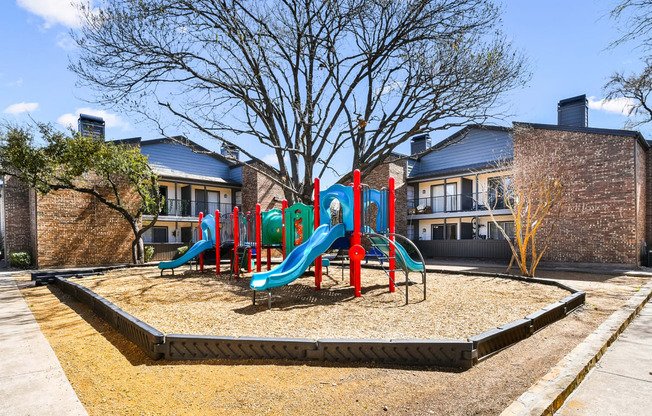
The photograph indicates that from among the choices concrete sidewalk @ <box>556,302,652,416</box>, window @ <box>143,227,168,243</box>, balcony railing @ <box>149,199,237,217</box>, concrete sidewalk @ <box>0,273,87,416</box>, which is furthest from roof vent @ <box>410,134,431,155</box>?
concrete sidewalk @ <box>0,273,87,416</box>

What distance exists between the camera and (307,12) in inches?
460

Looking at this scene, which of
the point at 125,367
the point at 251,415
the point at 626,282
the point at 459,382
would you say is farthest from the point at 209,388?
the point at 626,282

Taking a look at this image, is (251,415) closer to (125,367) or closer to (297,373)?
(297,373)

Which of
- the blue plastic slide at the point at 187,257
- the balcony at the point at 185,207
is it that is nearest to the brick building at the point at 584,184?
the blue plastic slide at the point at 187,257

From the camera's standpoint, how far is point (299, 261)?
7844 millimetres

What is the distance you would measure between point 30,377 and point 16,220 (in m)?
20.8

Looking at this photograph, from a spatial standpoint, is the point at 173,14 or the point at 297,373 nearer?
the point at 297,373

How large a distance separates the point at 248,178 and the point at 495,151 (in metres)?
16.8

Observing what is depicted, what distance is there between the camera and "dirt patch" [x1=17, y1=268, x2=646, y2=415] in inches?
122

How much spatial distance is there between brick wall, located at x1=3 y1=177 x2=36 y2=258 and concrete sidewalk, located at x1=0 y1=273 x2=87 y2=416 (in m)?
17.0

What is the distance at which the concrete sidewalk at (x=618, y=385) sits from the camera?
3133 mm

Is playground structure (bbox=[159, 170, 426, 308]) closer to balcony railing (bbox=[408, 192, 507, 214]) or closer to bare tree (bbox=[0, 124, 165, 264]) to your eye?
bare tree (bbox=[0, 124, 165, 264])

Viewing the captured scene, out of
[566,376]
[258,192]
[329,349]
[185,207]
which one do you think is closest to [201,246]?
[329,349]

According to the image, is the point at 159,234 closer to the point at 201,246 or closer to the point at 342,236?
the point at 201,246
